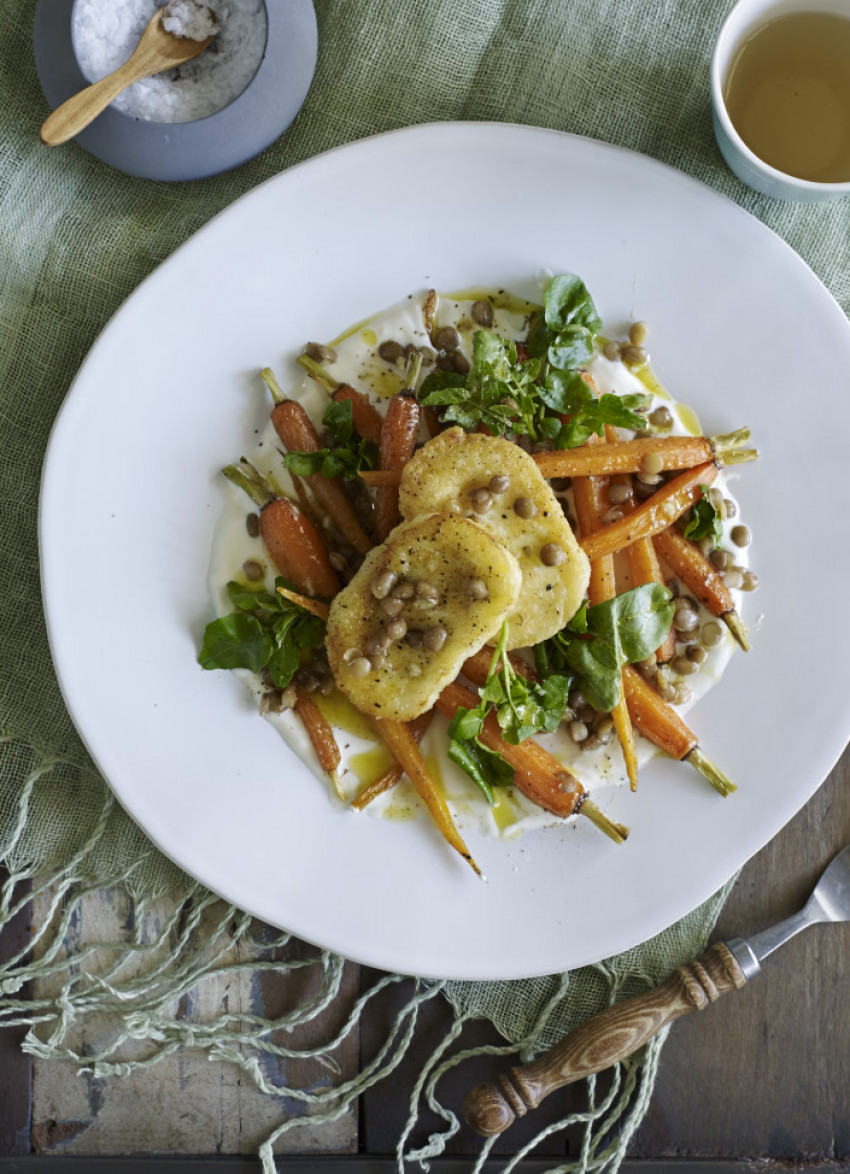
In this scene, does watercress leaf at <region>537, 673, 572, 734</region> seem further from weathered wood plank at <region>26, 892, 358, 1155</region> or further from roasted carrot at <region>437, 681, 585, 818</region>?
weathered wood plank at <region>26, 892, 358, 1155</region>

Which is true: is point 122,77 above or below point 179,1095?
above

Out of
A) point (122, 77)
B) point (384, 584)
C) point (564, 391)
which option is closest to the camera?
point (384, 584)

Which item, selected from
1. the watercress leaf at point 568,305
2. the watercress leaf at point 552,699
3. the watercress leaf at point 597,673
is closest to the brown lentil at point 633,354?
the watercress leaf at point 568,305

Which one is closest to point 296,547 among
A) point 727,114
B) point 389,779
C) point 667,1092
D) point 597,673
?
point 389,779

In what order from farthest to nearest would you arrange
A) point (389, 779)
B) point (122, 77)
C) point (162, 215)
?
point (162, 215), point (389, 779), point (122, 77)

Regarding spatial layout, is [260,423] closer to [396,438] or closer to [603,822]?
[396,438]

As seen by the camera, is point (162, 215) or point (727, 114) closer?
point (727, 114)

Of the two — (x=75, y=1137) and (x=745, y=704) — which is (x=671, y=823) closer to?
(x=745, y=704)

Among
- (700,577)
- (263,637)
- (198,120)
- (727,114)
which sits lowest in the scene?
(263,637)

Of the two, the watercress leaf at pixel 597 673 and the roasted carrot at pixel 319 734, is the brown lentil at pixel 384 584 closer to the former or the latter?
the roasted carrot at pixel 319 734

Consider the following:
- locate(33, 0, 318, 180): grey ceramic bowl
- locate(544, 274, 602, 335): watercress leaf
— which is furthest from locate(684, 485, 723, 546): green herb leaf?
locate(33, 0, 318, 180): grey ceramic bowl
